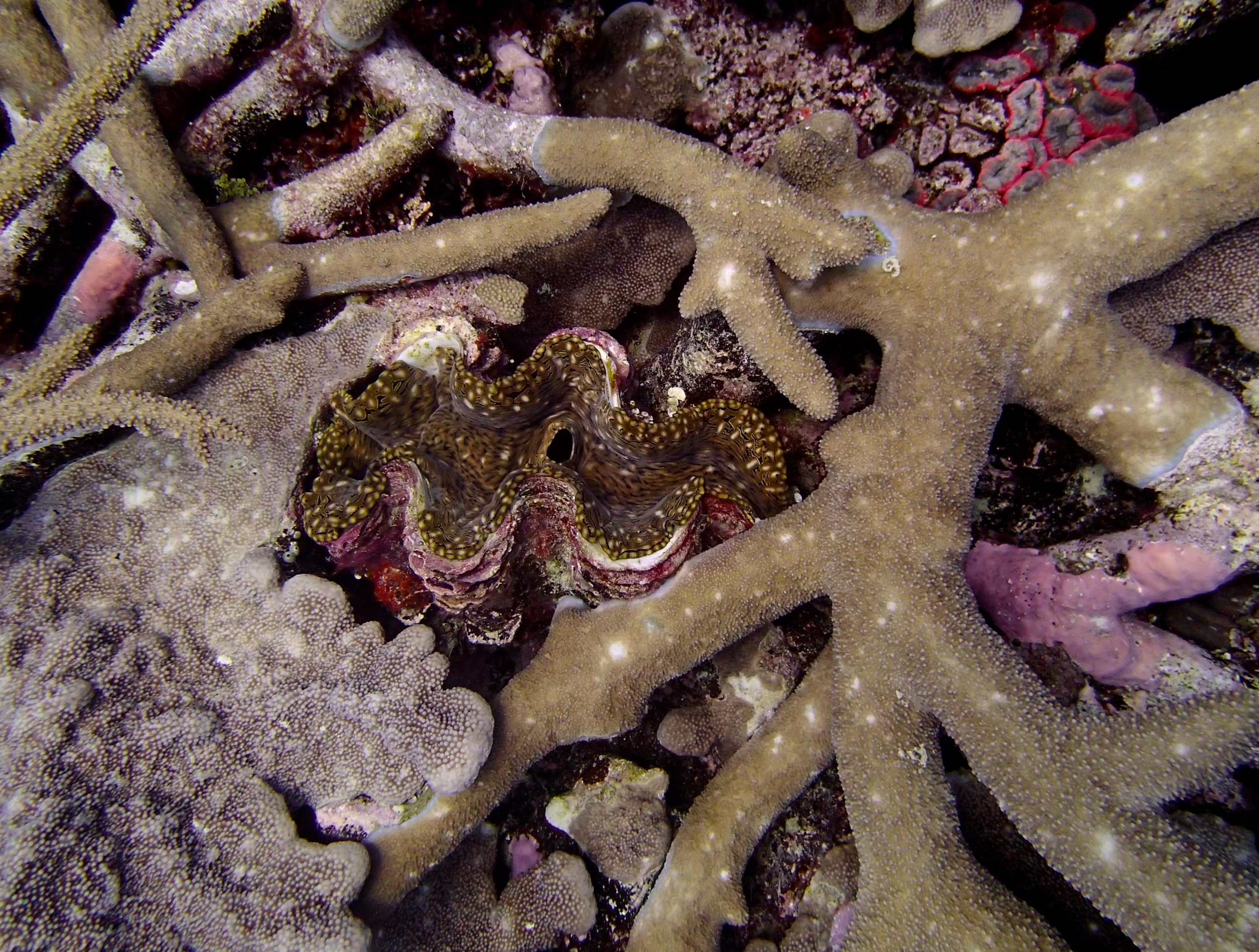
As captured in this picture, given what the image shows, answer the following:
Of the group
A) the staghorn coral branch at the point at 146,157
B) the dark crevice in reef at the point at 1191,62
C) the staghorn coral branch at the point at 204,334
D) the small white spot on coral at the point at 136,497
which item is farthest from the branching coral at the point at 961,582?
the small white spot on coral at the point at 136,497

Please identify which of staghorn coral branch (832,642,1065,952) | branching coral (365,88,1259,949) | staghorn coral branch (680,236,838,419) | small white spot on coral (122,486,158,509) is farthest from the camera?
small white spot on coral (122,486,158,509)

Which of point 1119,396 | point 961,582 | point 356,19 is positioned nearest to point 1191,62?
point 1119,396

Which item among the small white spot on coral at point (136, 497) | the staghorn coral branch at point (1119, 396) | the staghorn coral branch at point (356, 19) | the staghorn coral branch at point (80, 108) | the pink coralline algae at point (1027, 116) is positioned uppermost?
the staghorn coral branch at point (80, 108)

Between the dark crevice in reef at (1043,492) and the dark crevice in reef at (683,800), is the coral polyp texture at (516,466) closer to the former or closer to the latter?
the dark crevice in reef at (683,800)

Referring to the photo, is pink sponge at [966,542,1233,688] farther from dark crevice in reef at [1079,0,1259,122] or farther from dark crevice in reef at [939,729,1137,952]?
dark crevice in reef at [1079,0,1259,122]

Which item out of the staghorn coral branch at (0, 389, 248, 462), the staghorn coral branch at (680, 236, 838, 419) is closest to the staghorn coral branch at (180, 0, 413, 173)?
the staghorn coral branch at (0, 389, 248, 462)

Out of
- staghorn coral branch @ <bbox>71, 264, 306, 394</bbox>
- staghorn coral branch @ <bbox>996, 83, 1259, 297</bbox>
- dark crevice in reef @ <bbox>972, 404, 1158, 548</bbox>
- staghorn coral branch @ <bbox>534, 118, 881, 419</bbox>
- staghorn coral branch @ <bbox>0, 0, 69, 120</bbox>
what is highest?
staghorn coral branch @ <bbox>0, 0, 69, 120</bbox>

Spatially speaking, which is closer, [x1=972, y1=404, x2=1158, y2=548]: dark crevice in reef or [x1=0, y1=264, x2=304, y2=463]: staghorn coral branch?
[x1=0, y1=264, x2=304, y2=463]: staghorn coral branch
